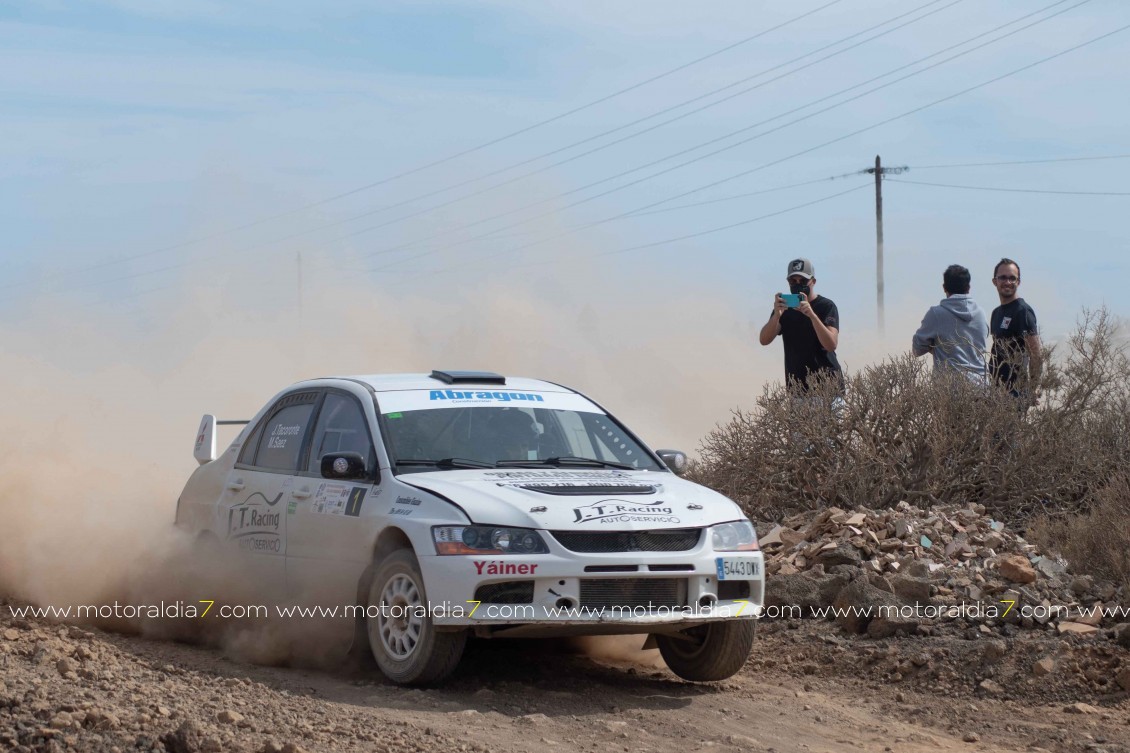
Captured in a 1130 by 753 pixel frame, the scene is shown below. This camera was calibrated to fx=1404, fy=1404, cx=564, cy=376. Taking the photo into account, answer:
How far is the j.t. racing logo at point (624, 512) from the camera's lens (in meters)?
6.91

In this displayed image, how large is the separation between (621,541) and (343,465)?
160 centimetres

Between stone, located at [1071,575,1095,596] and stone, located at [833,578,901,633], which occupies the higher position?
stone, located at [1071,575,1095,596]

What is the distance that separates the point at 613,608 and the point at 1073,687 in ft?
8.39

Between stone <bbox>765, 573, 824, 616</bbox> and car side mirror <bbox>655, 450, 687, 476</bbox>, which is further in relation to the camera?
stone <bbox>765, 573, 824, 616</bbox>

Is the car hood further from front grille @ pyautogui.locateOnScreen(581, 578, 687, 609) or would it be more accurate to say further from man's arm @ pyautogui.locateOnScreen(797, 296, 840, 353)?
man's arm @ pyautogui.locateOnScreen(797, 296, 840, 353)

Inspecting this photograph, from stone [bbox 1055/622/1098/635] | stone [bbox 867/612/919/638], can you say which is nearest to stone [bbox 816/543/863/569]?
stone [bbox 867/612/919/638]

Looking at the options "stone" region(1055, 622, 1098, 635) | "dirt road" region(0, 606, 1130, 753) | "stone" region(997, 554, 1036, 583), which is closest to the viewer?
"dirt road" region(0, 606, 1130, 753)

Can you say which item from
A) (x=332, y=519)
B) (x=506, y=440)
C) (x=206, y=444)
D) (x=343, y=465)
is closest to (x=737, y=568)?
(x=506, y=440)

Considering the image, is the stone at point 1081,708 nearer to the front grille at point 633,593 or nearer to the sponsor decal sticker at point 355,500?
the front grille at point 633,593

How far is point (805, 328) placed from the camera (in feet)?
39.0

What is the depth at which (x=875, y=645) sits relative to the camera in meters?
8.43

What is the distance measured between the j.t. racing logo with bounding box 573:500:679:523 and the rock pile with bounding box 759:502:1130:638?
2247 mm

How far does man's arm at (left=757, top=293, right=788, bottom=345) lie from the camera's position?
1185 cm

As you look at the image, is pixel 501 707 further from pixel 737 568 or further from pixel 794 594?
pixel 794 594
